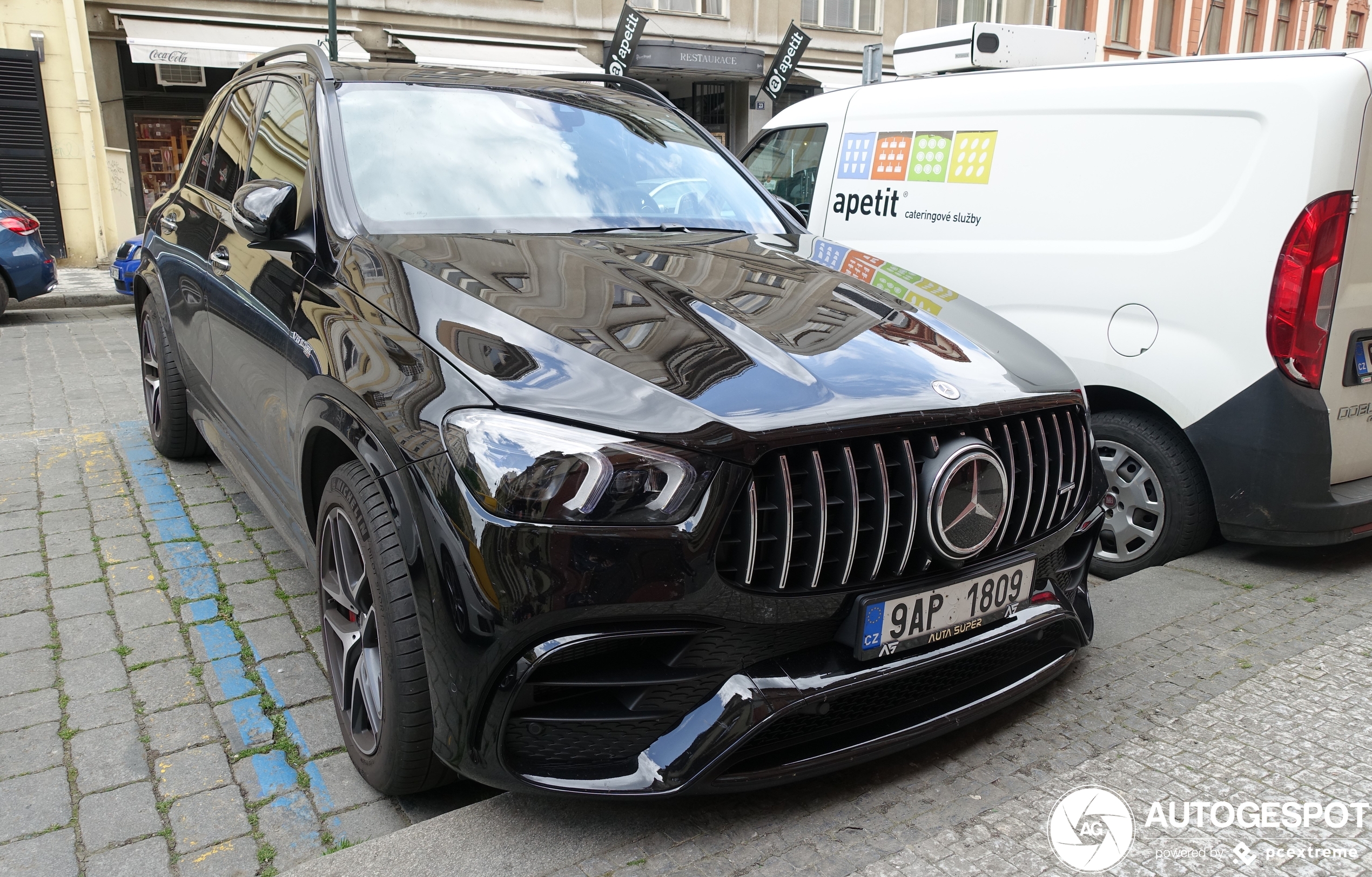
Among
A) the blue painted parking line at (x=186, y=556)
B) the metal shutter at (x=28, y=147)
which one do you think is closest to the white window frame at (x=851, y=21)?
the metal shutter at (x=28, y=147)

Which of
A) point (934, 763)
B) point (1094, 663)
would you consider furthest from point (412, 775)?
point (1094, 663)

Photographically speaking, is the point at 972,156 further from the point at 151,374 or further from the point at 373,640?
the point at 151,374

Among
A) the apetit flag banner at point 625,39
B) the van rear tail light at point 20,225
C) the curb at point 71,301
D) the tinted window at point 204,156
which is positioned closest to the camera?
the tinted window at point 204,156

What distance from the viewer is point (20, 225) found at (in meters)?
10.9

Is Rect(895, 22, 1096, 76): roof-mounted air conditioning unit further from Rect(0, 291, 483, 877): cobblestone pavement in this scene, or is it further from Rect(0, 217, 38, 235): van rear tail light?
Rect(0, 217, 38, 235): van rear tail light

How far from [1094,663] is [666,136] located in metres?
2.38

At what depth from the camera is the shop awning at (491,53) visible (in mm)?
17391

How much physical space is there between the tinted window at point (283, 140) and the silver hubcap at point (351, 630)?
4.01 feet

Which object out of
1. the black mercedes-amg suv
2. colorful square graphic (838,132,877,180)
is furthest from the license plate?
colorful square graphic (838,132,877,180)

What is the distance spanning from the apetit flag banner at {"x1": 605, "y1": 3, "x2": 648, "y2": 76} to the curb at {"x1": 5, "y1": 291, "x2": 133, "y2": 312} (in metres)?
9.44

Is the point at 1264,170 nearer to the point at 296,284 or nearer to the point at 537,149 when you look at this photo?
the point at 537,149

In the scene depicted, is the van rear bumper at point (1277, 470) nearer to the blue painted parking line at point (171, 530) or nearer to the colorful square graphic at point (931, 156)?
the colorful square graphic at point (931, 156)

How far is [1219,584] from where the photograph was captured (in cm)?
371

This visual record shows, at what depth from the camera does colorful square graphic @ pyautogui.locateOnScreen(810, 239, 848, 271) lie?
3.32 metres
